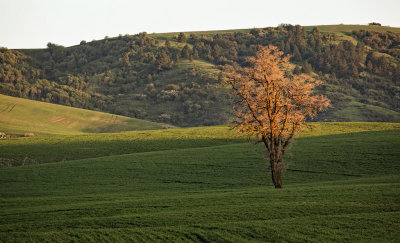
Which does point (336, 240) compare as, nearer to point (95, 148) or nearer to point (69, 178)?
point (69, 178)

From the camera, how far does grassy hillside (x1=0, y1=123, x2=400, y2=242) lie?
17859 mm

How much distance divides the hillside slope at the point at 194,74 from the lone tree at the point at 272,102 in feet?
309

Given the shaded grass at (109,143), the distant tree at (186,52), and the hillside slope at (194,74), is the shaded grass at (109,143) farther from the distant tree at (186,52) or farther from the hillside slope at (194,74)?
the distant tree at (186,52)

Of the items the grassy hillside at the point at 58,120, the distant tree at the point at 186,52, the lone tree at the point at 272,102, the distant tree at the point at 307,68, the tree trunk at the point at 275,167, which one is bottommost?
the grassy hillside at the point at 58,120

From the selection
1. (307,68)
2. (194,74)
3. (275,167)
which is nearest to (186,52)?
(194,74)

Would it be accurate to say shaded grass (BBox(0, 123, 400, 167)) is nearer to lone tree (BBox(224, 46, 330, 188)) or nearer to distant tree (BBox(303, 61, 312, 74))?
lone tree (BBox(224, 46, 330, 188))

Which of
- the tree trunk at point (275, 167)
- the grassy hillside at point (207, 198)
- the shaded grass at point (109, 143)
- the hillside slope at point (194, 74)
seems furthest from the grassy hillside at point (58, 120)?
the tree trunk at point (275, 167)

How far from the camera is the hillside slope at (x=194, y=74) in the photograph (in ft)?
454

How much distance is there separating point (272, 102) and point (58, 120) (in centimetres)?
7534

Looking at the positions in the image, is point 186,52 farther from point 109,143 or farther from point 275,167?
point 275,167

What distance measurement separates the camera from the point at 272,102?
1243 inches

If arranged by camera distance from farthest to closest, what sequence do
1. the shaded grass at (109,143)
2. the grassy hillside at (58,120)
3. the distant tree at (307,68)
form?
the distant tree at (307,68), the grassy hillside at (58,120), the shaded grass at (109,143)

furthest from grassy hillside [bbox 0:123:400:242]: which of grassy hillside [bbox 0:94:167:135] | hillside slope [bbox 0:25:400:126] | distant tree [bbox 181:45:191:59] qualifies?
distant tree [bbox 181:45:191:59]

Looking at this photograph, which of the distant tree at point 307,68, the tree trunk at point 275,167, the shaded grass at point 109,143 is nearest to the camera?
the tree trunk at point 275,167
